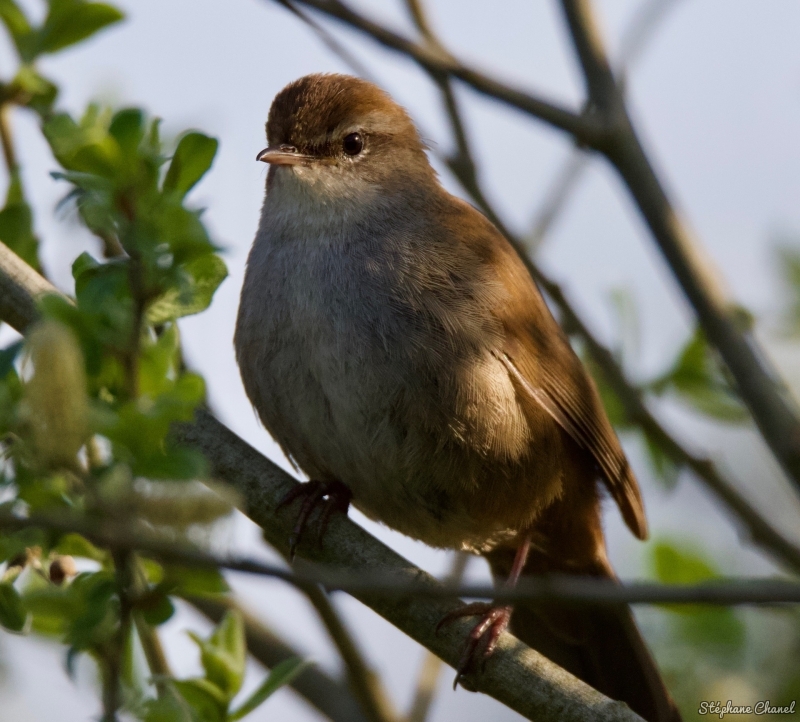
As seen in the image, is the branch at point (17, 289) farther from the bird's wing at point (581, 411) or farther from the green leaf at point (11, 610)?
the bird's wing at point (581, 411)

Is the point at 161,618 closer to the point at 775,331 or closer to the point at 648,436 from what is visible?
the point at 648,436

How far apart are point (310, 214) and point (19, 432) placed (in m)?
2.41

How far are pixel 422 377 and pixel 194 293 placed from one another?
4.50 ft

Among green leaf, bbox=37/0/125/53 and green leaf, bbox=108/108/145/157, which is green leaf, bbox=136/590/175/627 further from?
green leaf, bbox=37/0/125/53

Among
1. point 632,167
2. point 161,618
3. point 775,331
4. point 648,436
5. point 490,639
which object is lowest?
point 490,639

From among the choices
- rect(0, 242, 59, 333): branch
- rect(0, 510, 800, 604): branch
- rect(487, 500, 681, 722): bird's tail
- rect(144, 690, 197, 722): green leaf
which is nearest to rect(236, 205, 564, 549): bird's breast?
rect(487, 500, 681, 722): bird's tail

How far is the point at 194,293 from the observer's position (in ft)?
8.44

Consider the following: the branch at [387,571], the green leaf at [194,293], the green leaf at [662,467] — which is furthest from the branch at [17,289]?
the green leaf at [662,467]

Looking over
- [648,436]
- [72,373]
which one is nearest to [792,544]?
[648,436]

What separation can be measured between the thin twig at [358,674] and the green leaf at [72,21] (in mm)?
2290

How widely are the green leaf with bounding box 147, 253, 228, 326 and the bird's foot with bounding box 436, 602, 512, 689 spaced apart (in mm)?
1453

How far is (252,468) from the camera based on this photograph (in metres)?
3.39

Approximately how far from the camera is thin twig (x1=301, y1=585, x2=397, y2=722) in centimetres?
420

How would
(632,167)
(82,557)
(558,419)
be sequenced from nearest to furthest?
(82,557)
(632,167)
(558,419)
